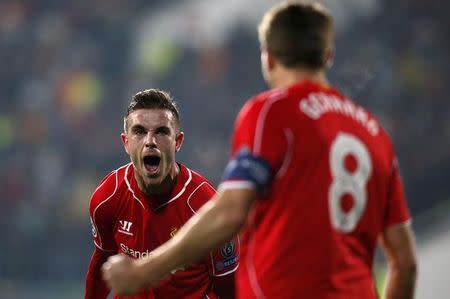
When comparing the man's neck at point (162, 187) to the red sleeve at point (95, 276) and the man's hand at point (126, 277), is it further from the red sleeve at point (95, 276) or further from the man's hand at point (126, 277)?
the man's hand at point (126, 277)

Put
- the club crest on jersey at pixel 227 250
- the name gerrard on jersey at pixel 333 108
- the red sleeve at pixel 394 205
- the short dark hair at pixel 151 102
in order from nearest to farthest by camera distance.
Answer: the name gerrard on jersey at pixel 333 108, the red sleeve at pixel 394 205, the club crest on jersey at pixel 227 250, the short dark hair at pixel 151 102

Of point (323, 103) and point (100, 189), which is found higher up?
point (100, 189)

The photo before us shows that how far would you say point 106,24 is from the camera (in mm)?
11742

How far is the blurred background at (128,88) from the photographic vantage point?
1001 cm

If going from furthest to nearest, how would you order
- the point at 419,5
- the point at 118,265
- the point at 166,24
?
the point at 166,24 < the point at 419,5 < the point at 118,265

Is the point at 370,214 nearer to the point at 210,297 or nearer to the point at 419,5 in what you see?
the point at 210,297

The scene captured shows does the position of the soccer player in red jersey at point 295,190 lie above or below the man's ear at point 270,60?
below

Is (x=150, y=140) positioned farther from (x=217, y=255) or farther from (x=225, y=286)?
(x=225, y=286)

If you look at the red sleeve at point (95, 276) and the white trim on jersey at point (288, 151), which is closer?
the white trim on jersey at point (288, 151)

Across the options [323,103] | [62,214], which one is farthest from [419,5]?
[323,103]

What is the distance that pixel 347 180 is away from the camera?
79.4 inches

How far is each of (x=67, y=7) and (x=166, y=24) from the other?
1.56m

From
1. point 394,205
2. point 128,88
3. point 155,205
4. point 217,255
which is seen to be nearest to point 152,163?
point 155,205

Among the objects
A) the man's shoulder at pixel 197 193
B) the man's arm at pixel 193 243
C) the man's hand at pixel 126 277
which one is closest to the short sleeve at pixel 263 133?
the man's arm at pixel 193 243
